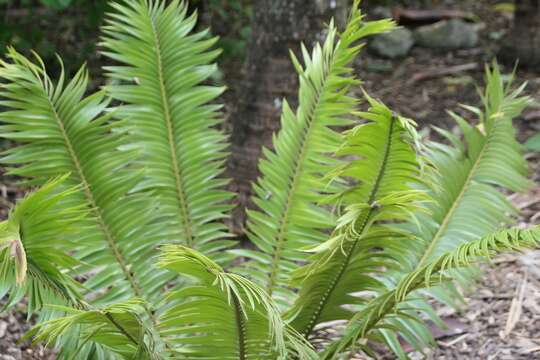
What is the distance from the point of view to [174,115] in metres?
2.55

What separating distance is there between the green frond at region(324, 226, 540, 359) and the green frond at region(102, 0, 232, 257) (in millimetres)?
604

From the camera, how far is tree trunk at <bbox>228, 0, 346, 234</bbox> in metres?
3.18

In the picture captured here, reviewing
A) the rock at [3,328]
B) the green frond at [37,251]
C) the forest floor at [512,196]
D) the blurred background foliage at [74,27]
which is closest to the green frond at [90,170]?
the green frond at [37,251]

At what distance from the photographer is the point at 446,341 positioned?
106 inches

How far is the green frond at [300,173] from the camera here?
7.91ft

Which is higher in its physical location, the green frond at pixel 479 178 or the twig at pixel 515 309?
the green frond at pixel 479 178

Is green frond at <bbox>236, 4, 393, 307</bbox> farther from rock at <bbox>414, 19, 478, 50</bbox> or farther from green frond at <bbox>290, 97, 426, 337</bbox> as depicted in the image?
rock at <bbox>414, 19, 478, 50</bbox>

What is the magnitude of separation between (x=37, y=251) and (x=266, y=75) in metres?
1.66

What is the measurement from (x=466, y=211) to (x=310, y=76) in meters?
0.70

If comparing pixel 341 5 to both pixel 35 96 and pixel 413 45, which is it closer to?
pixel 35 96

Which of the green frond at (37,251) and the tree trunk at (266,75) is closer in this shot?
the green frond at (37,251)

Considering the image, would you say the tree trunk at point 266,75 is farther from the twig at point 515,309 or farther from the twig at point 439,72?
the twig at point 439,72

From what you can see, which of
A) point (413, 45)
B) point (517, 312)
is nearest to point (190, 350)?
point (517, 312)

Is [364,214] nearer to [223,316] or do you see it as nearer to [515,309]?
[223,316]
